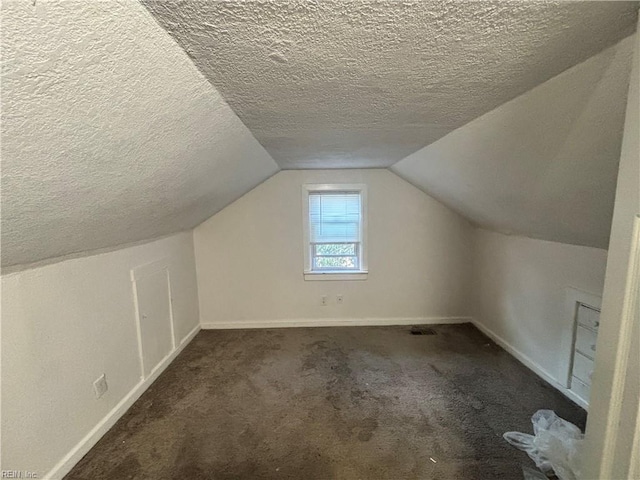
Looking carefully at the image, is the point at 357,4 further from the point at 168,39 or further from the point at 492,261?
the point at 492,261

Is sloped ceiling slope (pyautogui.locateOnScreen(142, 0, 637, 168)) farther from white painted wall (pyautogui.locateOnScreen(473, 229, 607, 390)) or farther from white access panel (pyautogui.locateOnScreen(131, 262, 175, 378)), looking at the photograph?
white access panel (pyautogui.locateOnScreen(131, 262, 175, 378))

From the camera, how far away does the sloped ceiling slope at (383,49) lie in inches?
28.6

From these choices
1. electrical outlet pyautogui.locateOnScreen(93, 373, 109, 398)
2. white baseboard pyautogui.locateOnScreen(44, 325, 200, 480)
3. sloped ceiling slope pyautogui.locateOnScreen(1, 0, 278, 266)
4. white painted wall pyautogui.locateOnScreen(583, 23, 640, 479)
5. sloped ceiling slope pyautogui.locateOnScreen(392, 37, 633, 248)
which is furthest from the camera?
electrical outlet pyautogui.locateOnScreen(93, 373, 109, 398)

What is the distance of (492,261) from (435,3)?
3107 mm

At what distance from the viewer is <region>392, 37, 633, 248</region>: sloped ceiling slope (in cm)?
101

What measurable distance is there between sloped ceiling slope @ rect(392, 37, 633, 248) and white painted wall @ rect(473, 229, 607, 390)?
15 centimetres

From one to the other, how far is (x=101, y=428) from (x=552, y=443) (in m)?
2.74

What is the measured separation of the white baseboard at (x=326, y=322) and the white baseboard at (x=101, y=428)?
0.88 metres

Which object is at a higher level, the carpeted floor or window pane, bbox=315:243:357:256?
window pane, bbox=315:243:357:256

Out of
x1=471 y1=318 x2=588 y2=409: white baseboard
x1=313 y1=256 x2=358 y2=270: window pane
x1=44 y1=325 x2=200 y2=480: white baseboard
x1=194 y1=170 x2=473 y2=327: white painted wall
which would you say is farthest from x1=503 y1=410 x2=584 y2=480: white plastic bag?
x1=44 y1=325 x2=200 y2=480: white baseboard

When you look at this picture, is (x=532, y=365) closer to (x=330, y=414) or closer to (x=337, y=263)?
(x=330, y=414)

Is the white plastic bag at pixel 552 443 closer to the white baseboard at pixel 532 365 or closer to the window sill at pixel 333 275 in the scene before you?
the white baseboard at pixel 532 365

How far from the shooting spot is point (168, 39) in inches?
31.4

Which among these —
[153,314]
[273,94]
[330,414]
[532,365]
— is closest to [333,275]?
[330,414]
